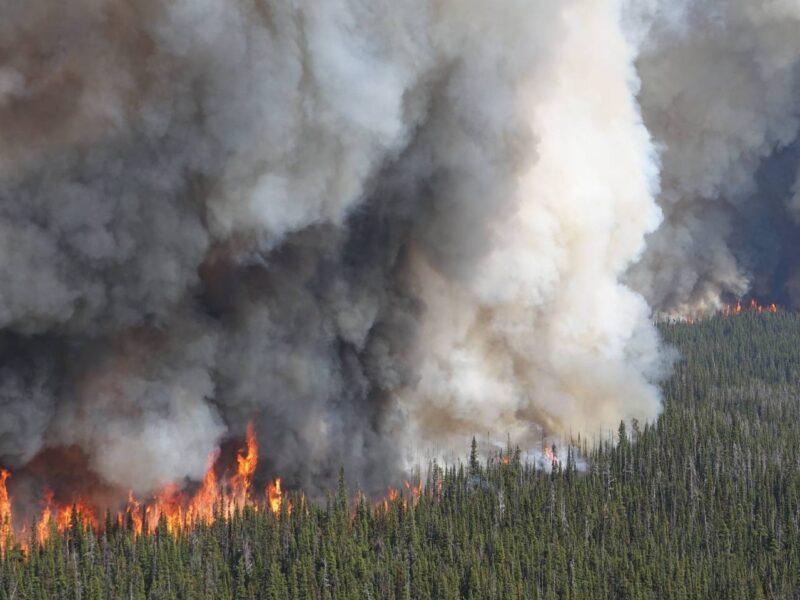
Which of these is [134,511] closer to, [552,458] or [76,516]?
[76,516]

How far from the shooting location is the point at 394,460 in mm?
184500

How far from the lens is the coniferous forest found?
440 feet

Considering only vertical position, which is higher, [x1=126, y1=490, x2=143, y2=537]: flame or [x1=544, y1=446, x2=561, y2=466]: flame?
[x1=544, y1=446, x2=561, y2=466]: flame

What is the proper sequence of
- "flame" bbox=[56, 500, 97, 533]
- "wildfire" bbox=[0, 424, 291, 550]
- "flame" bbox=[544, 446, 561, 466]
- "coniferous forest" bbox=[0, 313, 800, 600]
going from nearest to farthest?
"coniferous forest" bbox=[0, 313, 800, 600], "wildfire" bbox=[0, 424, 291, 550], "flame" bbox=[56, 500, 97, 533], "flame" bbox=[544, 446, 561, 466]

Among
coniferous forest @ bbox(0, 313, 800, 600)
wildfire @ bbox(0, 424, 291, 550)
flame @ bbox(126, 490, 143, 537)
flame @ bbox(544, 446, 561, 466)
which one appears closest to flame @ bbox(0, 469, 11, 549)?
wildfire @ bbox(0, 424, 291, 550)

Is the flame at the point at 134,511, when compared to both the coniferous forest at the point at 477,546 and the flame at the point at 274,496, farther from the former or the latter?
the flame at the point at 274,496

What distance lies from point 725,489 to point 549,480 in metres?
30.7

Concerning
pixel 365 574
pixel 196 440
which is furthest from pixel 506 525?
pixel 196 440

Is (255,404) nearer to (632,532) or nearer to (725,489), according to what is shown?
(632,532)

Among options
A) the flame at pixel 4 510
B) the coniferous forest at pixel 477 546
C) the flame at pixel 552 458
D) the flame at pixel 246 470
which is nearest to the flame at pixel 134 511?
the coniferous forest at pixel 477 546

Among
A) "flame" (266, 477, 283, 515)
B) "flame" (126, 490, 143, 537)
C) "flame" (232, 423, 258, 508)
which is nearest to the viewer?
"flame" (126, 490, 143, 537)

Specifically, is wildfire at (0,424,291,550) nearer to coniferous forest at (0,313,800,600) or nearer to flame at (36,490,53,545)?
flame at (36,490,53,545)

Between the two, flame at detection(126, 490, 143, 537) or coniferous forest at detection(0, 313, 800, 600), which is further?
flame at detection(126, 490, 143, 537)

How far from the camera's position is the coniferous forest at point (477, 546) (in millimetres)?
134125
